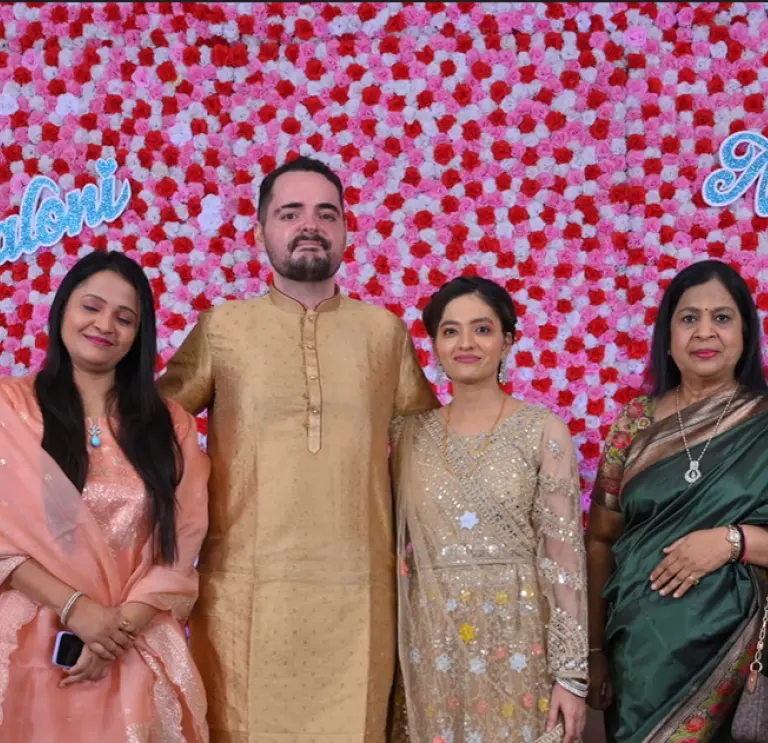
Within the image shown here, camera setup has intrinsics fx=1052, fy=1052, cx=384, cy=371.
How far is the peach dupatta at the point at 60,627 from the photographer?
2.17m

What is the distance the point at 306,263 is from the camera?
8.23ft

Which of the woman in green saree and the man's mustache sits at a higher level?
the man's mustache

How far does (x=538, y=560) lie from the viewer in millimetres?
2377

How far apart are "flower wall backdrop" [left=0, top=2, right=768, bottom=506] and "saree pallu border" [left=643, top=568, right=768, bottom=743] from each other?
1.43 m

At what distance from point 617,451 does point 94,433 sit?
4.18 ft

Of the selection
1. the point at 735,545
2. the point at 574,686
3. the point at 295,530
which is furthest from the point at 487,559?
the point at 735,545

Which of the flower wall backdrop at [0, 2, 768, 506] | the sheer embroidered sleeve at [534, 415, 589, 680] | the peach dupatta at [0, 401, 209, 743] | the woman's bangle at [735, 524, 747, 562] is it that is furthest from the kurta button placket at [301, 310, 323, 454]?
the flower wall backdrop at [0, 2, 768, 506]

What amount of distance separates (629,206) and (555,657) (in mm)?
2021

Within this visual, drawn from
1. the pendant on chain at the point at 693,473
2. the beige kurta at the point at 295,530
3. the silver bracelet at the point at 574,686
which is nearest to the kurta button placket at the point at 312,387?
the beige kurta at the point at 295,530

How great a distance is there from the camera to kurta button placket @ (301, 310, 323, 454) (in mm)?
2436

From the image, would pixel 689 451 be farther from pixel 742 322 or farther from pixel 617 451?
pixel 742 322

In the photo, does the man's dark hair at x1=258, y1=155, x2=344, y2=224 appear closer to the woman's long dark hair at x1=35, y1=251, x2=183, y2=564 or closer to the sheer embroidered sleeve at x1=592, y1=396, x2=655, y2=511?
the woman's long dark hair at x1=35, y1=251, x2=183, y2=564

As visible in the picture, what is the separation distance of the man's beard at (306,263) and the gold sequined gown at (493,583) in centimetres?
51

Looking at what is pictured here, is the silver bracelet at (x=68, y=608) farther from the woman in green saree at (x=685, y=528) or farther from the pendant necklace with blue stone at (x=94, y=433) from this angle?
the woman in green saree at (x=685, y=528)
